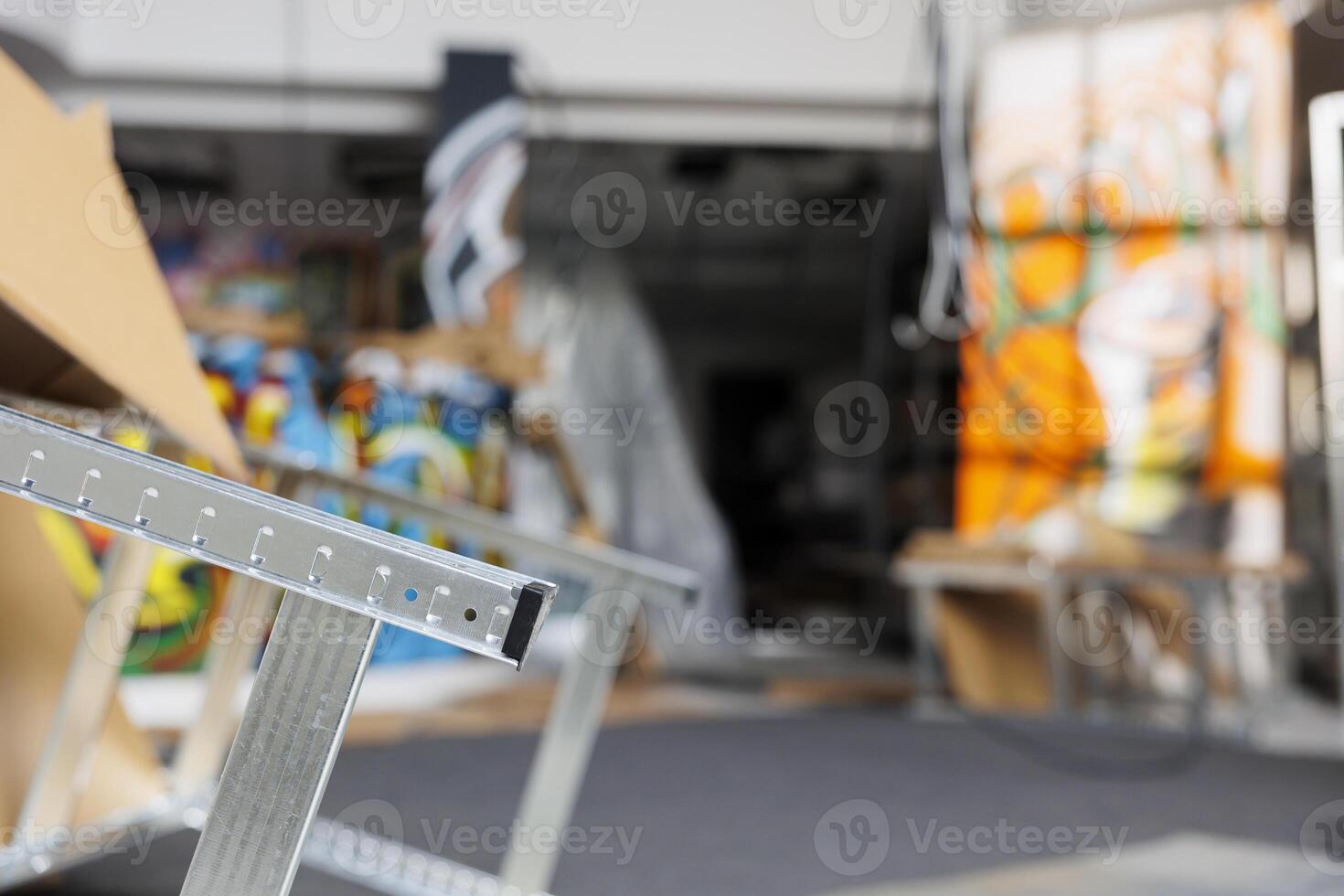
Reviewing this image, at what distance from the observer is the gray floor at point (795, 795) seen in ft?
5.25

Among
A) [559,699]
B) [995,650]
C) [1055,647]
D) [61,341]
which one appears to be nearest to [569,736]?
[559,699]

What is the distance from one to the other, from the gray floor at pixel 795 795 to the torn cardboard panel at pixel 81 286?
0.72 m

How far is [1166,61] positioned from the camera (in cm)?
418

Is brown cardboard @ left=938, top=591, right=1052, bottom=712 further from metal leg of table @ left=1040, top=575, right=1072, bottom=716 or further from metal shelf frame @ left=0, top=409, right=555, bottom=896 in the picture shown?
metal shelf frame @ left=0, top=409, right=555, bottom=896

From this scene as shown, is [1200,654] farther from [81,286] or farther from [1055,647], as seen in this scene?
[81,286]

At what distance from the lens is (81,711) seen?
3.68ft

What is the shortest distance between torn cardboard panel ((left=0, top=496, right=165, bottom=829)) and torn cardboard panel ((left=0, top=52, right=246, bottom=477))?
0.76ft

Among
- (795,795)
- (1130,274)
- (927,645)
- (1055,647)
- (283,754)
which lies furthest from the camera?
(1130,274)

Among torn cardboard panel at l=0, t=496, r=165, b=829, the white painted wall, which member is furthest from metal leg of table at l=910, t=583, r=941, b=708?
torn cardboard panel at l=0, t=496, r=165, b=829

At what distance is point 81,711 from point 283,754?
2.26 ft

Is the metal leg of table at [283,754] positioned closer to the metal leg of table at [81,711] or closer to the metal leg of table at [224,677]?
the metal leg of table at [81,711]

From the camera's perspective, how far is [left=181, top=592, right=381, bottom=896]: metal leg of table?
56 cm

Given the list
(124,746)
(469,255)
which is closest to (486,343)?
(469,255)

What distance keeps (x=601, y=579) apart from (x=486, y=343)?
2.41 metres
